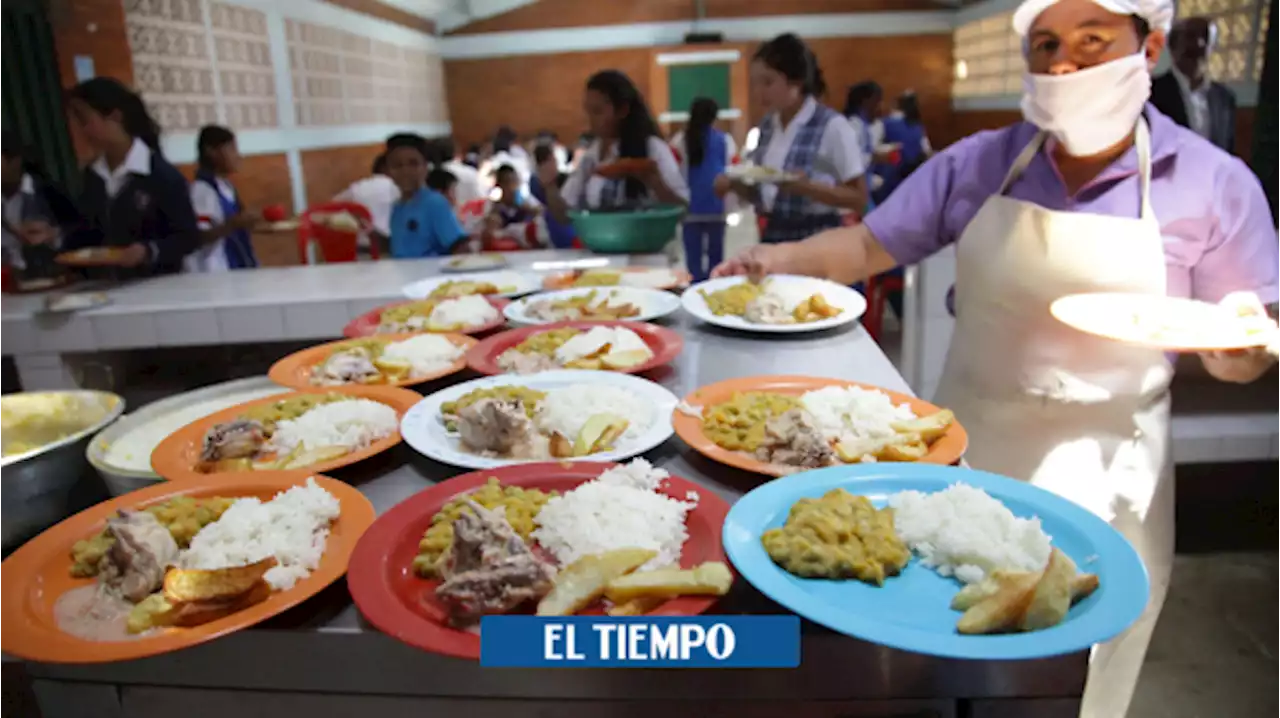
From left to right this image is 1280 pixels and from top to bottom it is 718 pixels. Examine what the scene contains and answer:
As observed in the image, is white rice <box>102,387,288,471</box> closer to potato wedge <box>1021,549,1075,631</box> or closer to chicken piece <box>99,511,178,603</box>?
chicken piece <box>99,511,178,603</box>

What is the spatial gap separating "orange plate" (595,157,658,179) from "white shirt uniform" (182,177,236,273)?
122cm

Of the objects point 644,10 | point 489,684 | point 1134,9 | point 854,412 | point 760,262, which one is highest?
point 644,10

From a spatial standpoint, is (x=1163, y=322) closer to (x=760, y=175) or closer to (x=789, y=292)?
(x=789, y=292)

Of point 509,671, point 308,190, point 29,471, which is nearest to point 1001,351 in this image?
point 509,671

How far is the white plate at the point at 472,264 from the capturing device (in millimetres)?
1948

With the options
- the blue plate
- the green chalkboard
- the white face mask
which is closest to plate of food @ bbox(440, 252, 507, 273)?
the white face mask

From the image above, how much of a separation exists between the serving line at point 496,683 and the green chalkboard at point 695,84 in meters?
9.15

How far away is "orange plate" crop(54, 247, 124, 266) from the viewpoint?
188 cm

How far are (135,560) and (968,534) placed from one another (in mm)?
657

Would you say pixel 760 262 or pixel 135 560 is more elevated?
pixel 760 262

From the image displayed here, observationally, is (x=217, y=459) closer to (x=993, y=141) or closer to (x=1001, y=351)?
(x=1001, y=351)

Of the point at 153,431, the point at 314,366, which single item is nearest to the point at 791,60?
the point at 314,366

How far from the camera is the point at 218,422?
0.92 m

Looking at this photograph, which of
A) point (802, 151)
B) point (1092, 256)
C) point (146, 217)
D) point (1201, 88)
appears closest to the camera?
point (1092, 256)
